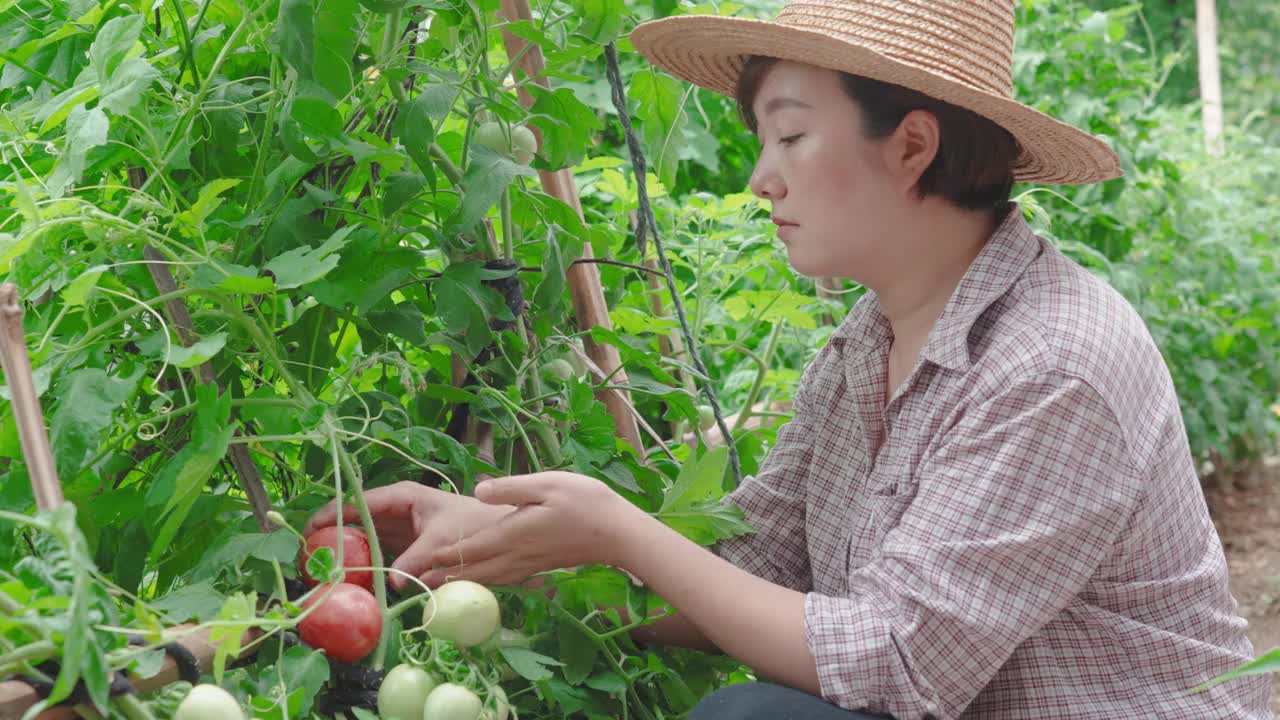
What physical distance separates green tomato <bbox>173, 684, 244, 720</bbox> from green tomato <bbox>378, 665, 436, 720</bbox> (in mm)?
179

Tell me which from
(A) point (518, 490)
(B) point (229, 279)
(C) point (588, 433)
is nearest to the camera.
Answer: (B) point (229, 279)

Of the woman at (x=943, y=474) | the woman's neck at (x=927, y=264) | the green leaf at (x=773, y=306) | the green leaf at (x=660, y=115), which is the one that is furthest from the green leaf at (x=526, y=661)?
the green leaf at (x=773, y=306)

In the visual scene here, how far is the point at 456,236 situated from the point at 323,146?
7.9 inches

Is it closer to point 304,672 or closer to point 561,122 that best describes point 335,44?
point 561,122

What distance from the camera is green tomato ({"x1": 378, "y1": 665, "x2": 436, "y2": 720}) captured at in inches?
41.8

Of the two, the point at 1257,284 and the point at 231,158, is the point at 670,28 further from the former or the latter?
the point at 1257,284

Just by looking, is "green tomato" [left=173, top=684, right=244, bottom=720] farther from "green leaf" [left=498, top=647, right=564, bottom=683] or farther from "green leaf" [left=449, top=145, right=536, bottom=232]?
"green leaf" [left=449, top=145, right=536, bottom=232]

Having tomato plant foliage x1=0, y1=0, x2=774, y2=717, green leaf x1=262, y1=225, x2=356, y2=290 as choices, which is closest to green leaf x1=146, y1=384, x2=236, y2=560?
tomato plant foliage x1=0, y1=0, x2=774, y2=717

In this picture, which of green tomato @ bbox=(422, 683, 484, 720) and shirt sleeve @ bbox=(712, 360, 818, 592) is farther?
shirt sleeve @ bbox=(712, 360, 818, 592)

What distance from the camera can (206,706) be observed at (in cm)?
89

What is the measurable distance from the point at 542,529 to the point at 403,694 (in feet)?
0.74

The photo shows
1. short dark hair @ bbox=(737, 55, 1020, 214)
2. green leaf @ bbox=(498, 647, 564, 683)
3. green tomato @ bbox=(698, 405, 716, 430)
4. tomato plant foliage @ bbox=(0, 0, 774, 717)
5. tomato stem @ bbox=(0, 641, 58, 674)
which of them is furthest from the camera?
green tomato @ bbox=(698, 405, 716, 430)

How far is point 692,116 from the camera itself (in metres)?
2.99

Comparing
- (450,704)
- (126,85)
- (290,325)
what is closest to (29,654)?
(450,704)
